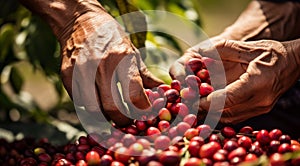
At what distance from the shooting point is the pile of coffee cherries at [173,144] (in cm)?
174

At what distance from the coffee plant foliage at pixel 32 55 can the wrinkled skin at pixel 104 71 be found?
0.51 m

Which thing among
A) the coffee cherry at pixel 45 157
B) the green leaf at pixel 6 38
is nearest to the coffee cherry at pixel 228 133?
the coffee cherry at pixel 45 157

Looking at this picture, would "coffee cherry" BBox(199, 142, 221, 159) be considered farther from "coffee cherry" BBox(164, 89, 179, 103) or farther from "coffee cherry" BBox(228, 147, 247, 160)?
"coffee cherry" BBox(164, 89, 179, 103)

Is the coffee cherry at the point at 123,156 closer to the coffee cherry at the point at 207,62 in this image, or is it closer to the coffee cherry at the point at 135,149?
the coffee cherry at the point at 135,149

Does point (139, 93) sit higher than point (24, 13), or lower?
higher

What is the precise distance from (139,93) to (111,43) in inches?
8.6

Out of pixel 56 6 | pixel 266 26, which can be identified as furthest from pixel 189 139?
pixel 266 26

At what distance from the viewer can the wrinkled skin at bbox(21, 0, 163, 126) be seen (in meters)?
2.10

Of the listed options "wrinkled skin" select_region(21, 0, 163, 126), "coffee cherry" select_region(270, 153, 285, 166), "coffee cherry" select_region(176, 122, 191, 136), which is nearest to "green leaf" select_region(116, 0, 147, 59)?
"wrinkled skin" select_region(21, 0, 163, 126)

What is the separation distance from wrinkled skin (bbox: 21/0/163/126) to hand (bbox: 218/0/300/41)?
40.3 inches

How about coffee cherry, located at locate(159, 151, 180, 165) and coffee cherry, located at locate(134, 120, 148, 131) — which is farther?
coffee cherry, located at locate(134, 120, 148, 131)

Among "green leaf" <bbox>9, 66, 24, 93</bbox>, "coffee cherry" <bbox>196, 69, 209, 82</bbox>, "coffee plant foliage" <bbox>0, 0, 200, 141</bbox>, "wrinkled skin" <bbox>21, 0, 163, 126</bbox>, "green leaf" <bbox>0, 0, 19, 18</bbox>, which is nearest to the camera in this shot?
"wrinkled skin" <bbox>21, 0, 163, 126</bbox>

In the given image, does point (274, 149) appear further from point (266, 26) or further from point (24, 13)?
point (24, 13)

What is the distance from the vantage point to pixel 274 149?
6.10ft
